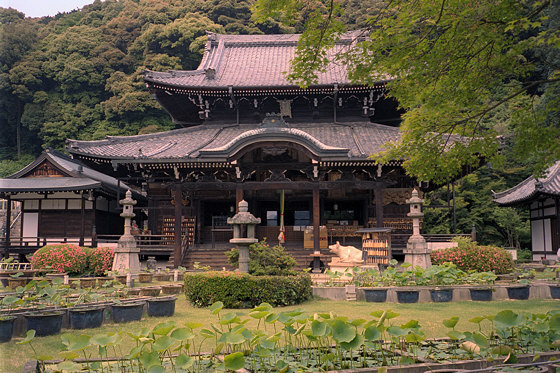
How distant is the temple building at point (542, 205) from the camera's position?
2427cm

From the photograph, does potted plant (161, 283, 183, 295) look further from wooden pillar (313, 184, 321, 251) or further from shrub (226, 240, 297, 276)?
wooden pillar (313, 184, 321, 251)

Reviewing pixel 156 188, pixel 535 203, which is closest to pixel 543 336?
pixel 156 188

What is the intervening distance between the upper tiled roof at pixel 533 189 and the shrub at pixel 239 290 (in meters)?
17.5

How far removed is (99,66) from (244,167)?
34.1m

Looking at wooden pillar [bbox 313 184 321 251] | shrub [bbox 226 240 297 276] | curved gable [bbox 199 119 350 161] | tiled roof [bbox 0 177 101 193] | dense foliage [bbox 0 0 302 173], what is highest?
dense foliage [bbox 0 0 302 173]

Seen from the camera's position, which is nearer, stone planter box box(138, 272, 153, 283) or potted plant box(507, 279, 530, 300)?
potted plant box(507, 279, 530, 300)

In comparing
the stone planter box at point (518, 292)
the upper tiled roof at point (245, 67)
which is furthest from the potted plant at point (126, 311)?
the upper tiled roof at point (245, 67)

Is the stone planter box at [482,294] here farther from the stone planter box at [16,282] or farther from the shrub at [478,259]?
the stone planter box at [16,282]

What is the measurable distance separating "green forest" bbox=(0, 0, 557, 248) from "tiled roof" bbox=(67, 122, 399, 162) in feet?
63.2

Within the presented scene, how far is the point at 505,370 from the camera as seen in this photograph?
4449 millimetres

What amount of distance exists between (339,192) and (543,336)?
17.2 m

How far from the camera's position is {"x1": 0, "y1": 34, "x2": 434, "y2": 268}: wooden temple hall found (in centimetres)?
1928

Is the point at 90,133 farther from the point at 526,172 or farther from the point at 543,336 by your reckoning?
the point at 543,336

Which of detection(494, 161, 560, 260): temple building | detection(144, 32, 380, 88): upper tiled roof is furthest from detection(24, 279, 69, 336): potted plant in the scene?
detection(494, 161, 560, 260): temple building
